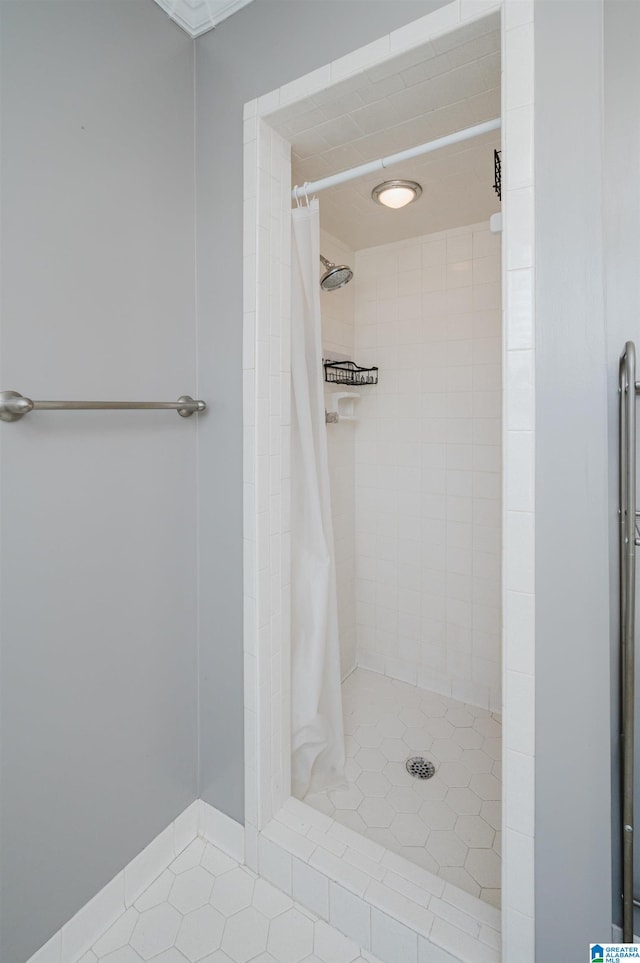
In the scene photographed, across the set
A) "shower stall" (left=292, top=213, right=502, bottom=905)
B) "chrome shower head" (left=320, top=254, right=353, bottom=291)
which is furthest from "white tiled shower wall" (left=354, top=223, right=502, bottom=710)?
"chrome shower head" (left=320, top=254, right=353, bottom=291)

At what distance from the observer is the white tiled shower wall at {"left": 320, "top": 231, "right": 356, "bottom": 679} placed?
2.25m

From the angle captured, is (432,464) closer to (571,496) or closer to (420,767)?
(420,767)

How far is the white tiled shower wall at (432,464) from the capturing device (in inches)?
83.9

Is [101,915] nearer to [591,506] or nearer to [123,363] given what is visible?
[123,363]

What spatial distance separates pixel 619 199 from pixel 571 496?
2.02ft

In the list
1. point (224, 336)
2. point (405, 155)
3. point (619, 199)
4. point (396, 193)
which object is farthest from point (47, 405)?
point (396, 193)

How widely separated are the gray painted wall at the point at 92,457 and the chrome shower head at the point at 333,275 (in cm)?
50

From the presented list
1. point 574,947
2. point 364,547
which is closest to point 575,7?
point 574,947

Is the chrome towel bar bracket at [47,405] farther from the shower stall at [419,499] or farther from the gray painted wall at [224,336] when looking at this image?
the shower stall at [419,499]

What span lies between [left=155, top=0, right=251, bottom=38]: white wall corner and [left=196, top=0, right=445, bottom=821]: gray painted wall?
2cm

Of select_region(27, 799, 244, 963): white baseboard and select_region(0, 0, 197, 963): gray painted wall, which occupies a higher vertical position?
select_region(0, 0, 197, 963): gray painted wall

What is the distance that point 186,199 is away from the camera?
4.39 ft

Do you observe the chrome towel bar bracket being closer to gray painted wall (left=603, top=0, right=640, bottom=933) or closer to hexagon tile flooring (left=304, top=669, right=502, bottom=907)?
gray painted wall (left=603, top=0, right=640, bottom=933)

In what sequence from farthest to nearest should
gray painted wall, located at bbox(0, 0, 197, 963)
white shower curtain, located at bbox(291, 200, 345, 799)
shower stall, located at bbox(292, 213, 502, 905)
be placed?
shower stall, located at bbox(292, 213, 502, 905)
white shower curtain, located at bbox(291, 200, 345, 799)
gray painted wall, located at bbox(0, 0, 197, 963)
